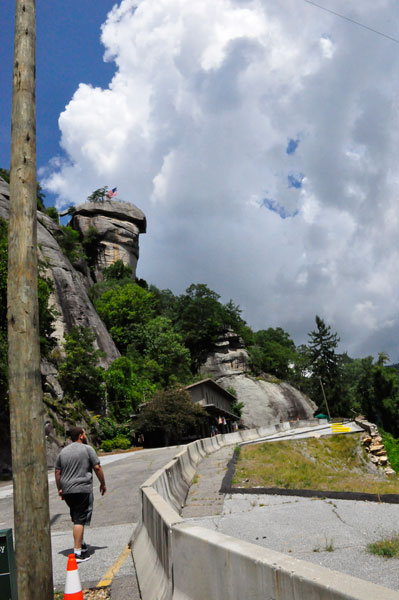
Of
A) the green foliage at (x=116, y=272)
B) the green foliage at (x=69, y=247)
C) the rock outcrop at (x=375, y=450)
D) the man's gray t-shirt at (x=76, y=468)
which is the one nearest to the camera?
the man's gray t-shirt at (x=76, y=468)

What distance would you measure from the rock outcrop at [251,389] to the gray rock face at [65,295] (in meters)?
25.7

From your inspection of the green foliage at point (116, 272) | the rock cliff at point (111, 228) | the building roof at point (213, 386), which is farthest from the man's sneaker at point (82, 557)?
the rock cliff at point (111, 228)

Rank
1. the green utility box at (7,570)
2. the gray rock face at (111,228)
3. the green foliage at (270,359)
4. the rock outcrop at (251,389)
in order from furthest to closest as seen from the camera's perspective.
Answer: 1. the green foliage at (270,359)
2. the gray rock face at (111,228)
3. the rock outcrop at (251,389)
4. the green utility box at (7,570)

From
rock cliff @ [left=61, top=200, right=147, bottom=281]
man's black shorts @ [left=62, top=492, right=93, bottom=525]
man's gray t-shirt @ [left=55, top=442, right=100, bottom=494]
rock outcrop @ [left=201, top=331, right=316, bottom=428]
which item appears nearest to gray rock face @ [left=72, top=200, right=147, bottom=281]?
rock cliff @ [left=61, top=200, right=147, bottom=281]

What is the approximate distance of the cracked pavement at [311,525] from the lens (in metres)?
5.27

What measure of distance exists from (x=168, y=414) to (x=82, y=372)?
25.9 feet

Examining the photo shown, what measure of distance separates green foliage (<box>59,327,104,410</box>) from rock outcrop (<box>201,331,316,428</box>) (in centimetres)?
3235

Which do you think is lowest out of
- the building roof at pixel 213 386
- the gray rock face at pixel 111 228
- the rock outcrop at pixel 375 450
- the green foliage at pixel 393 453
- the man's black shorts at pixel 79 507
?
the green foliage at pixel 393 453

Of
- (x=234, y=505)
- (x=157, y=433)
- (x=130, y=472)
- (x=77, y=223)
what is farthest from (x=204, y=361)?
(x=234, y=505)

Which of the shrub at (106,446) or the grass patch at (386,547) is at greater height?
the grass patch at (386,547)

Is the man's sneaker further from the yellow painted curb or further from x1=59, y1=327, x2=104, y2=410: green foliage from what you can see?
x1=59, y1=327, x2=104, y2=410: green foliage

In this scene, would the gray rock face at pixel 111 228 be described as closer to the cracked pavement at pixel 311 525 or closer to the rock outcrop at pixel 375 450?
the rock outcrop at pixel 375 450

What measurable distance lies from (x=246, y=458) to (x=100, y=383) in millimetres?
22175

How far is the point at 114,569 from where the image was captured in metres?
6.09
